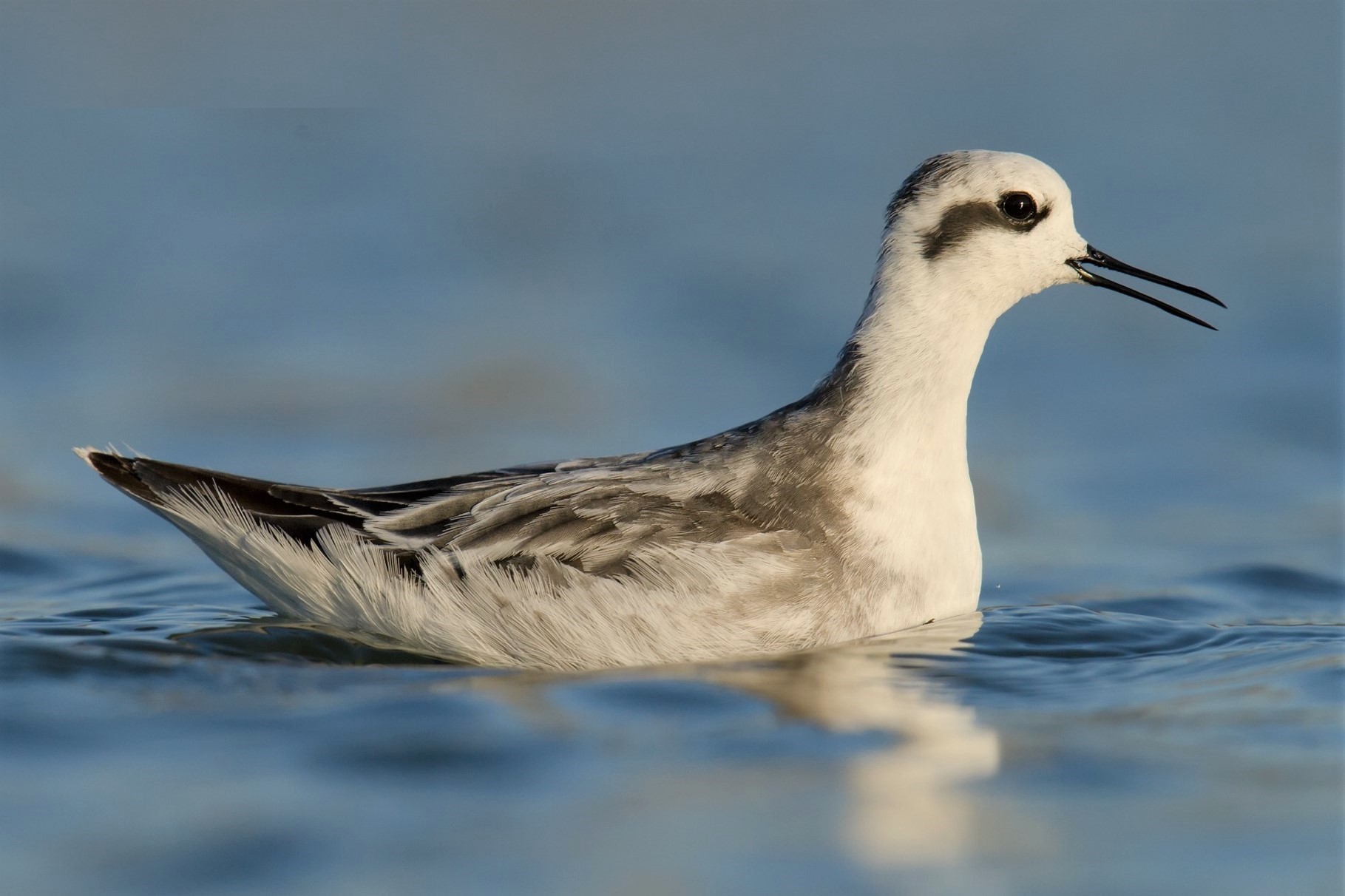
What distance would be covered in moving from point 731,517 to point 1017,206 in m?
1.78

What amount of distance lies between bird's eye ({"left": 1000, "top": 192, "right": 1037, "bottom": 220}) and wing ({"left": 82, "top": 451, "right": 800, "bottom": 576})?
161 cm

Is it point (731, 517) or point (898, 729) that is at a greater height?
point (731, 517)

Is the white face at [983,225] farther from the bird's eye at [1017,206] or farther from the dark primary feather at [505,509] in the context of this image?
the dark primary feather at [505,509]

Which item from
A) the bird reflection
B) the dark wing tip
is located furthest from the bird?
the bird reflection

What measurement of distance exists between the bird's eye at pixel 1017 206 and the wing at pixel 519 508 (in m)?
1.61

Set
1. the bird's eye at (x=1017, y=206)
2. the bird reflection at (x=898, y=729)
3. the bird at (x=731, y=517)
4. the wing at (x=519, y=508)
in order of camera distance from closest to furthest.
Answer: the bird reflection at (x=898, y=729)
the bird at (x=731, y=517)
the wing at (x=519, y=508)
the bird's eye at (x=1017, y=206)

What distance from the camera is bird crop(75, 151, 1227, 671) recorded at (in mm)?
6648

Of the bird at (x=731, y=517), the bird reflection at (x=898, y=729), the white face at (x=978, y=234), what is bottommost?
the bird reflection at (x=898, y=729)

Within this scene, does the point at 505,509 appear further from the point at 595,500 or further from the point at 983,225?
the point at 983,225

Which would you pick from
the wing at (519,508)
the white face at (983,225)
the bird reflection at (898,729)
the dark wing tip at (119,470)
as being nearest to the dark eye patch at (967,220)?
the white face at (983,225)

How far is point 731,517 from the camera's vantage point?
6852 millimetres

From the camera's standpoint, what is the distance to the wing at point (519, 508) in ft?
22.2

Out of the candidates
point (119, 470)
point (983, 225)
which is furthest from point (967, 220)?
point (119, 470)

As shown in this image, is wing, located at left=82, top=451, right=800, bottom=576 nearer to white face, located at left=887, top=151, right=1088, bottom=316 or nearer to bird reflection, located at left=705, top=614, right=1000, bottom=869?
bird reflection, located at left=705, top=614, right=1000, bottom=869
